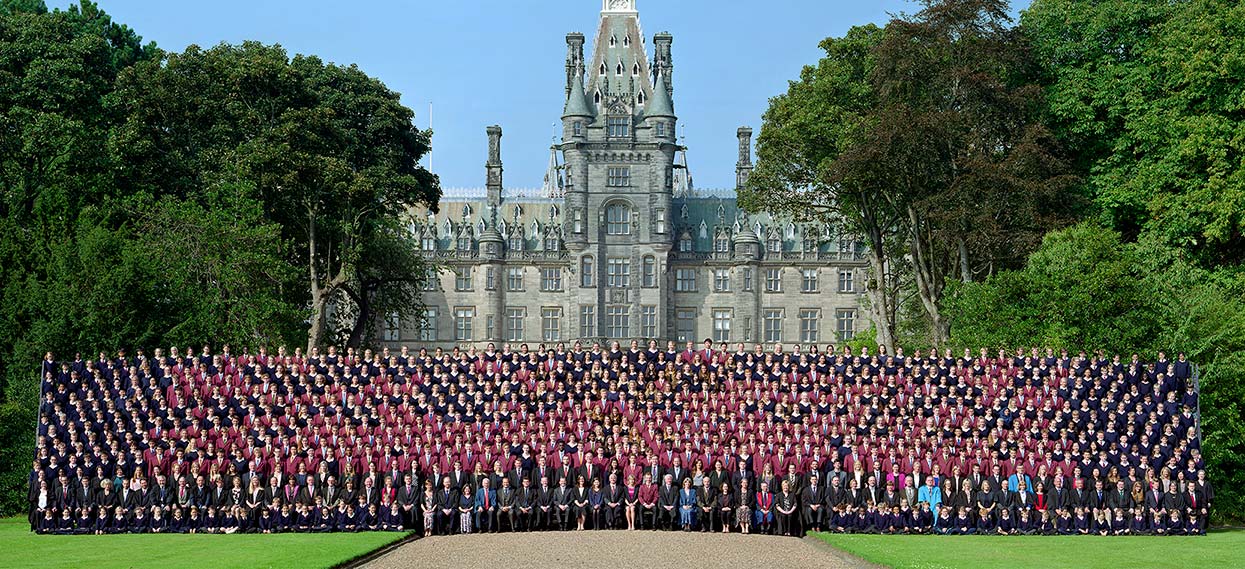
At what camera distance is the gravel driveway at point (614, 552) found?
69.2ft

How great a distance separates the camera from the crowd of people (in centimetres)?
2669

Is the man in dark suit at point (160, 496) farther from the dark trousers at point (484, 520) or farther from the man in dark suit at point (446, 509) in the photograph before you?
the dark trousers at point (484, 520)

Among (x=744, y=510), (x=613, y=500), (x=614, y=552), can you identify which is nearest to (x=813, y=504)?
(x=744, y=510)

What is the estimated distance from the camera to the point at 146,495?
87.5 feet

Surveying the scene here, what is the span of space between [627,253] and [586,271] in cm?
224

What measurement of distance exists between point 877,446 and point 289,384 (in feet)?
39.7

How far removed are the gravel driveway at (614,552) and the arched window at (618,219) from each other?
4971cm

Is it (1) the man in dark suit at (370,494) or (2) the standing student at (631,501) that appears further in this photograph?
(2) the standing student at (631,501)

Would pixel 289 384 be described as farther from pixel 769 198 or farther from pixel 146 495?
pixel 769 198

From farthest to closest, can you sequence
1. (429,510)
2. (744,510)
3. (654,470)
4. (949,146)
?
(949,146) → (654,470) → (744,510) → (429,510)

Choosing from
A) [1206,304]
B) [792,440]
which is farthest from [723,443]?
[1206,304]

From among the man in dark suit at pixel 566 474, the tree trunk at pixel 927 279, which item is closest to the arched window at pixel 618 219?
the tree trunk at pixel 927 279

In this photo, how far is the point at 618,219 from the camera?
7550 centimetres

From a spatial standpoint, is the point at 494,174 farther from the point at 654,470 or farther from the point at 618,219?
the point at 654,470
